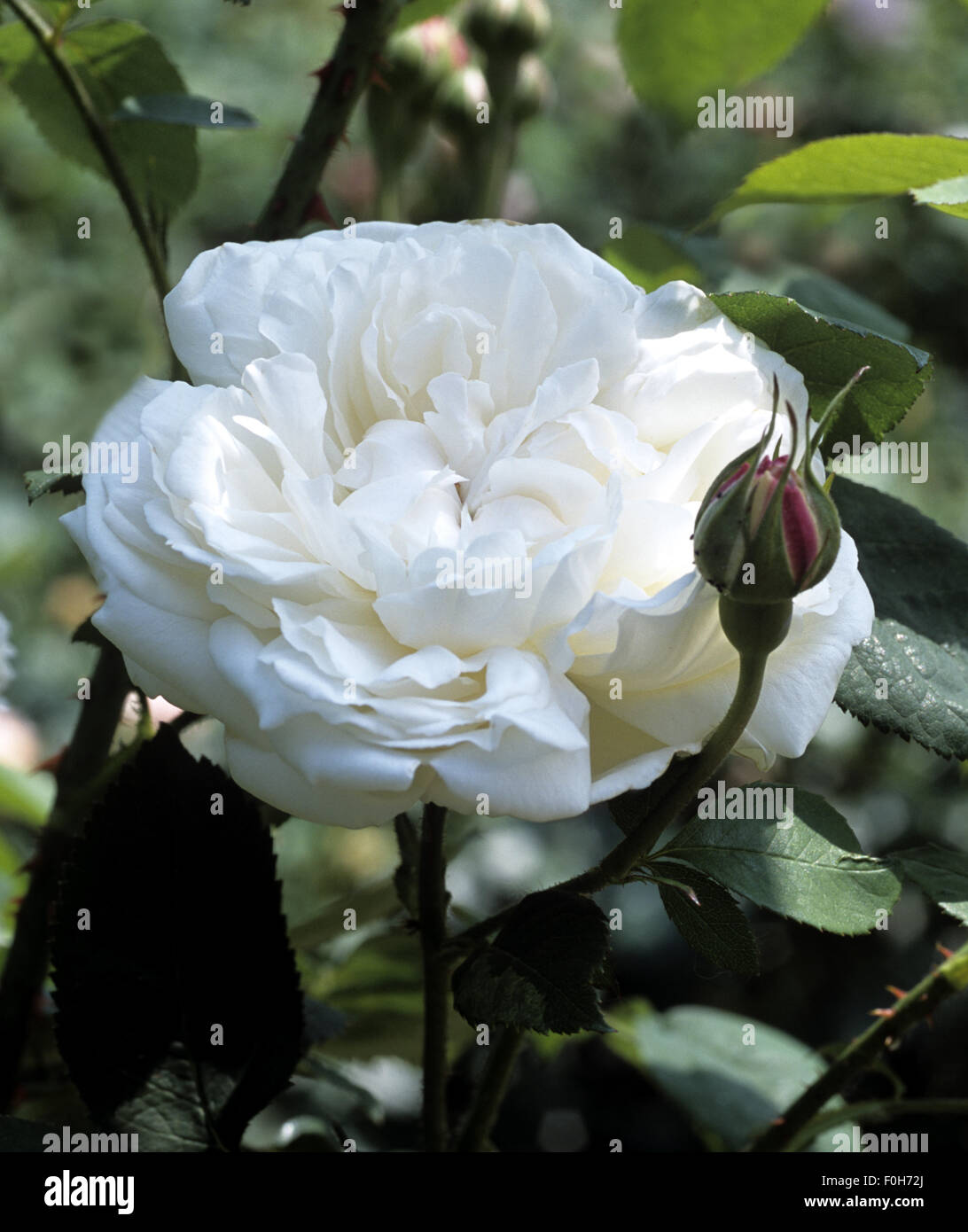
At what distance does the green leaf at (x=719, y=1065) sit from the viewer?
638 millimetres

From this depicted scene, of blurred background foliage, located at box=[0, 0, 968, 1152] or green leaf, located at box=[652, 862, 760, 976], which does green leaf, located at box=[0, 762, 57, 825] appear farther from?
green leaf, located at box=[652, 862, 760, 976]

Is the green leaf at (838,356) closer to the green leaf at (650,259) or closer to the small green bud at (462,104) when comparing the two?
the green leaf at (650,259)

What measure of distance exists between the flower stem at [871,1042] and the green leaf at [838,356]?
0.18 meters

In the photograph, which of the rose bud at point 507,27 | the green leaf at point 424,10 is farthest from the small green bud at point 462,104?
the green leaf at point 424,10

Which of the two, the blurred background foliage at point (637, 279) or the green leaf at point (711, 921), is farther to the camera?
the blurred background foliage at point (637, 279)

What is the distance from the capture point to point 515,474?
0.32 m

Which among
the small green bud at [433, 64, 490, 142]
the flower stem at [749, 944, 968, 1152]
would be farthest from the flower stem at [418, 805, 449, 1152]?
the small green bud at [433, 64, 490, 142]

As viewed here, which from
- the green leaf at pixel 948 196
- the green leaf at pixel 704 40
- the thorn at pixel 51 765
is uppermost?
the green leaf at pixel 704 40

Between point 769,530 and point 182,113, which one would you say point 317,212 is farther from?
point 769,530

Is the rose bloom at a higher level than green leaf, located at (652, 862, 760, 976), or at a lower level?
higher

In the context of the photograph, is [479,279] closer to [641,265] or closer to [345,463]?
[345,463]

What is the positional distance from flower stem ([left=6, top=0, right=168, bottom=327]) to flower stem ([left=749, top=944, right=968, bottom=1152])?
0.39 metres

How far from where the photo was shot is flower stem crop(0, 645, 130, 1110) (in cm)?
49

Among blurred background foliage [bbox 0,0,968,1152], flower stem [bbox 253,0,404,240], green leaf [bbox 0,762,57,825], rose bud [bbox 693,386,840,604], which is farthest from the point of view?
green leaf [bbox 0,762,57,825]
